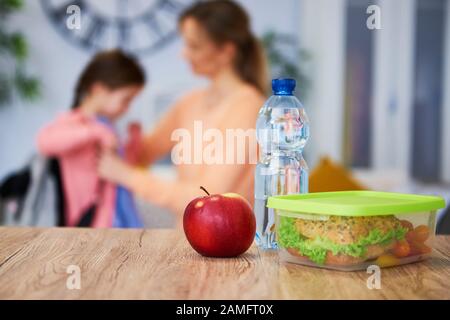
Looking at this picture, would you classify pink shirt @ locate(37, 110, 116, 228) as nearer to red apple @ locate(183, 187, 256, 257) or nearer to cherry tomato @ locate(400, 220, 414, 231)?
red apple @ locate(183, 187, 256, 257)

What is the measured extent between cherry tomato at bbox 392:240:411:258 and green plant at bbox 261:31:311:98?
295 cm

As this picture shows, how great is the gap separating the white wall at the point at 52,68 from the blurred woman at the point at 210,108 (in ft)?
0.50

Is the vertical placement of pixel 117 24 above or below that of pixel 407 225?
above

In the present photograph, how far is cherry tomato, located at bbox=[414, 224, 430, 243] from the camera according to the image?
1049 millimetres

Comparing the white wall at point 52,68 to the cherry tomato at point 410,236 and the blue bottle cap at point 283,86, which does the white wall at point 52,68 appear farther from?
the cherry tomato at point 410,236

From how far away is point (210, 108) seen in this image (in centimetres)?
364

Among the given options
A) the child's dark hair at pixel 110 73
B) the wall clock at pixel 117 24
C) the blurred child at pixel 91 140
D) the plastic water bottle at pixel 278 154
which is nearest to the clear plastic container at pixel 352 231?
the plastic water bottle at pixel 278 154

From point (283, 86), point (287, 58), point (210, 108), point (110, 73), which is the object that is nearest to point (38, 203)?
point (110, 73)

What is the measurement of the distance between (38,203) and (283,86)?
273cm

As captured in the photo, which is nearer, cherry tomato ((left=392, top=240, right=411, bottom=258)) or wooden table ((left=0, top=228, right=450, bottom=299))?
wooden table ((left=0, top=228, right=450, bottom=299))

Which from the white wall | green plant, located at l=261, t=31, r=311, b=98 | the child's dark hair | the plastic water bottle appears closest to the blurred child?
the child's dark hair

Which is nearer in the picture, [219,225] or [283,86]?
[219,225]

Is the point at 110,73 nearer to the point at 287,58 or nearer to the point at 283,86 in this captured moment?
the point at 287,58

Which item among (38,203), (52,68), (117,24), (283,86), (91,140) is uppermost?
(117,24)
